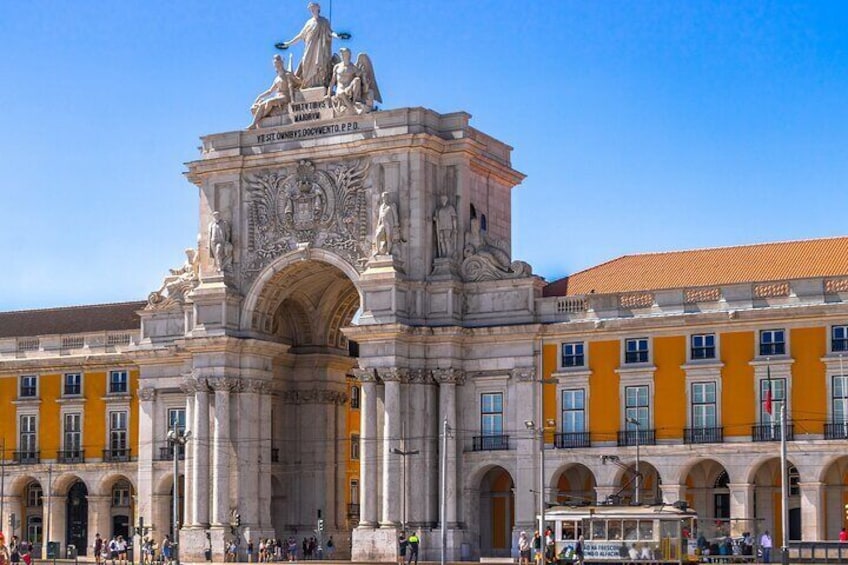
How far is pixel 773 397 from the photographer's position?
285ft

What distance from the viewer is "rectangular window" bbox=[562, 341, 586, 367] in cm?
9200

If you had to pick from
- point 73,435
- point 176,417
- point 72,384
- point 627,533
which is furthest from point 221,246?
point 627,533

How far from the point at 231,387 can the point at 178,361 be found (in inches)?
220

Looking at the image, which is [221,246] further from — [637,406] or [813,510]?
[813,510]

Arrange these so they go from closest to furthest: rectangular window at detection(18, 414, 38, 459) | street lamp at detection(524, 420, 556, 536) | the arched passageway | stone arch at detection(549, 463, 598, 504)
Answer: street lamp at detection(524, 420, 556, 536), stone arch at detection(549, 463, 598, 504), the arched passageway, rectangular window at detection(18, 414, 38, 459)

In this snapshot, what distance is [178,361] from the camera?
101812 millimetres

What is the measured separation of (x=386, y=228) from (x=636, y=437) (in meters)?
15.3

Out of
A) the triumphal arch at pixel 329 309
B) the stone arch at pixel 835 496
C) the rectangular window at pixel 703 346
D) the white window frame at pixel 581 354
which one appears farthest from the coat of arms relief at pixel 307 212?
the stone arch at pixel 835 496

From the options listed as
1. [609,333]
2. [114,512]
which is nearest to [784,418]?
[609,333]

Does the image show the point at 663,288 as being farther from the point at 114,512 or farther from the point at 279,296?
the point at 114,512

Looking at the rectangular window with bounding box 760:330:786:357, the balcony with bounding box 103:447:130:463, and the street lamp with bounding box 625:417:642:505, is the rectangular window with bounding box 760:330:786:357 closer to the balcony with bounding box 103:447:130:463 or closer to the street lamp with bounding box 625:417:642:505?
the street lamp with bounding box 625:417:642:505

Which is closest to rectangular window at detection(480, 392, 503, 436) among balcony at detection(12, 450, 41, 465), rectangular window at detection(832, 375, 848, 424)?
rectangular window at detection(832, 375, 848, 424)

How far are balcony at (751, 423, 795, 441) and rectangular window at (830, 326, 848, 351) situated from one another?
3.87m

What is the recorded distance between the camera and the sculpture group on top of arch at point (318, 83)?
319 feet
